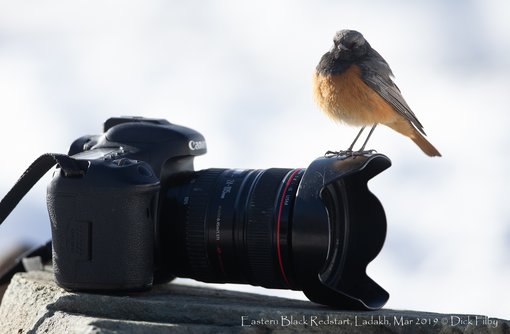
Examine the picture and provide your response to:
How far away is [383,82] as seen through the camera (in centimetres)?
351

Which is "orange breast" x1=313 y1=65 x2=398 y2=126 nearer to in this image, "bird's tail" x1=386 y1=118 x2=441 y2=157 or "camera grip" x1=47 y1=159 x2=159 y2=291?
"bird's tail" x1=386 y1=118 x2=441 y2=157

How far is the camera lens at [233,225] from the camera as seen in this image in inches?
111

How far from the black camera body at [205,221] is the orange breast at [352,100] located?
55 centimetres

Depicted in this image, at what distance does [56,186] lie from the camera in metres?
2.75

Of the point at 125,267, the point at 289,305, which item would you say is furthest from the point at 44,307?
the point at 289,305

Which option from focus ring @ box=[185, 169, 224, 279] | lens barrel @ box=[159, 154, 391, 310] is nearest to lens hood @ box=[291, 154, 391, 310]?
lens barrel @ box=[159, 154, 391, 310]

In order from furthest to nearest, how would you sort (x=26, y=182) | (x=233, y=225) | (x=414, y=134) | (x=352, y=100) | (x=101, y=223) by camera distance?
(x=414, y=134)
(x=352, y=100)
(x=26, y=182)
(x=233, y=225)
(x=101, y=223)

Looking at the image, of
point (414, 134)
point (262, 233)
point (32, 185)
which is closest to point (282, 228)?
point (262, 233)

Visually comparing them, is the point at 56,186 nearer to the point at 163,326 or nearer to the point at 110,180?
the point at 110,180

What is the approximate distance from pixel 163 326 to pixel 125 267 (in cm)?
30

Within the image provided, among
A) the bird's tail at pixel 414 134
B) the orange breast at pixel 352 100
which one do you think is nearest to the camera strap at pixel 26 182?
the orange breast at pixel 352 100

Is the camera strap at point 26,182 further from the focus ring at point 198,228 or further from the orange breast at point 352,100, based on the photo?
the orange breast at point 352,100

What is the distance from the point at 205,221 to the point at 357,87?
977 mm

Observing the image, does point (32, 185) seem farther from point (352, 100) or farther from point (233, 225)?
point (352, 100)
